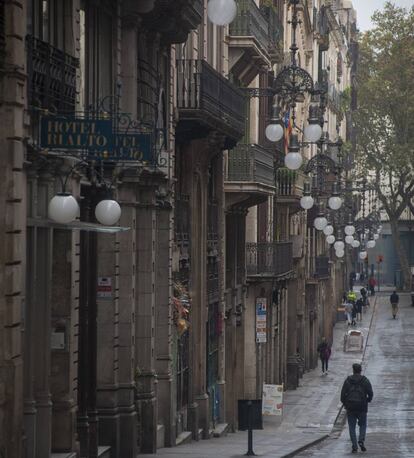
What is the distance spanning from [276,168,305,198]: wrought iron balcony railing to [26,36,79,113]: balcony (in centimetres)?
3245

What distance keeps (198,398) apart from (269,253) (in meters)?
12.7

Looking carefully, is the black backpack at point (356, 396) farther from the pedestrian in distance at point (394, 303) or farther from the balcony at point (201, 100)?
the pedestrian in distance at point (394, 303)

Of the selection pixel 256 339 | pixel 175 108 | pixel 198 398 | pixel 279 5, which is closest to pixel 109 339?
pixel 175 108

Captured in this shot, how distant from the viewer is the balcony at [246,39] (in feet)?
133

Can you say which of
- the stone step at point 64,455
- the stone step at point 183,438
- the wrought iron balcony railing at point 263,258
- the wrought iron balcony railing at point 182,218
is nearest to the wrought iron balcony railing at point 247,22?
the wrought iron balcony railing at point 263,258

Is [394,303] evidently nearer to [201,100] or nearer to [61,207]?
[201,100]

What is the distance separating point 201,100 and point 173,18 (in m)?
3.81

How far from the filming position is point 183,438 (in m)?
32.4

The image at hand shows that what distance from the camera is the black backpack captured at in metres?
28.9

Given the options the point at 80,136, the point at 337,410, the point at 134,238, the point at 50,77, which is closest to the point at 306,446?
the point at 134,238

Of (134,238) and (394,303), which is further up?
(134,238)

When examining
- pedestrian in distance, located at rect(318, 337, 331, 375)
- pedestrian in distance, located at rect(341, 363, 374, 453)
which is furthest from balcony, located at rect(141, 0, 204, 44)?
pedestrian in distance, located at rect(318, 337, 331, 375)

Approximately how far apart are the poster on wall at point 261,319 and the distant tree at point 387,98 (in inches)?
2213

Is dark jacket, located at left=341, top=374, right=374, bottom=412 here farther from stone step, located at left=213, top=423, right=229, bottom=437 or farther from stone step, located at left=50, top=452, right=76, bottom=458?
stone step, located at left=50, top=452, right=76, bottom=458
